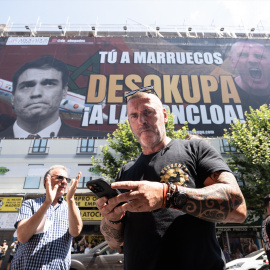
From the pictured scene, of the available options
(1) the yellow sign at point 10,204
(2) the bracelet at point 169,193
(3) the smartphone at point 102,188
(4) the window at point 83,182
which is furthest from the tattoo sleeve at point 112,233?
(1) the yellow sign at point 10,204

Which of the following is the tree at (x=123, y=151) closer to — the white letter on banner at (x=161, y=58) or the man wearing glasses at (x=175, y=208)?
the white letter on banner at (x=161, y=58)

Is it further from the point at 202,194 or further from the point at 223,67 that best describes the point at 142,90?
the point at 223,67

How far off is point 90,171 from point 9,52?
1546 centimetres

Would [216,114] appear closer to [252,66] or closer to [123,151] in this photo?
[252,66]

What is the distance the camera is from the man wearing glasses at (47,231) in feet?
7.11

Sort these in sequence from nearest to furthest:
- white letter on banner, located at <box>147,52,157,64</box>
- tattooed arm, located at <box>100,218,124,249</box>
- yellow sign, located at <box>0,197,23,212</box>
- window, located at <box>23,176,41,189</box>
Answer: tattooed arm, located at <box>100,218,124,249</box>, yellow sign, located at <box>0,197,23,212</box>, window, located at <box>23,176,41,189</box>, white letter on banner, located at <box>147,52,157,64</box>

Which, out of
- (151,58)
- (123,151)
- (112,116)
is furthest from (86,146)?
(151,58)

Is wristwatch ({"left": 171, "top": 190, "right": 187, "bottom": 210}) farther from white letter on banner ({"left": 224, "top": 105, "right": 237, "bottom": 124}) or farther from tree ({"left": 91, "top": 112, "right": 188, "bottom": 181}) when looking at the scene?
white letter on banner ({"left": 224, "top": 105, "right": 237, "bottom": 124})

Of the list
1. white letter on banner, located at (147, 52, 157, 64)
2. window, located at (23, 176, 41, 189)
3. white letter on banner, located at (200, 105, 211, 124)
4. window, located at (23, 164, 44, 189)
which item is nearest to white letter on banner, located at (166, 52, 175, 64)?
white letter on banner, located at (147, 52, 157, 64)

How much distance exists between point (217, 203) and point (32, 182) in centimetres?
1852

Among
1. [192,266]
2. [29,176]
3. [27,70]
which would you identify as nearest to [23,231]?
[192,266]

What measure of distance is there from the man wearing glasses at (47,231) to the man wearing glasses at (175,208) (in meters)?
0.79

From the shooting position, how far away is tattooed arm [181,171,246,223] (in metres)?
1.22

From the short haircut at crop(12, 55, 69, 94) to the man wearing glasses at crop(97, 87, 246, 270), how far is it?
68.7 ft
